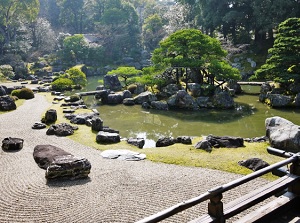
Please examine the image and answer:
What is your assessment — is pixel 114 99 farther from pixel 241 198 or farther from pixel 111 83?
pixel 241 198

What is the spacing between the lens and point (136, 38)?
206 ft

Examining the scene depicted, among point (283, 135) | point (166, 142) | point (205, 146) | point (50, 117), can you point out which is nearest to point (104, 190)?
point (205, 146)

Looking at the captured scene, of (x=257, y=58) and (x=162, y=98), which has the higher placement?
(x=257, y=58)

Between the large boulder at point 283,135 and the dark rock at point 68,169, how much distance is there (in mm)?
8164

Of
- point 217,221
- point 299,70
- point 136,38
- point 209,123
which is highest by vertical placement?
point 136,38

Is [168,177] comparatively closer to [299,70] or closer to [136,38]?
[299,70]

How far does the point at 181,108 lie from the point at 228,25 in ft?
97.1

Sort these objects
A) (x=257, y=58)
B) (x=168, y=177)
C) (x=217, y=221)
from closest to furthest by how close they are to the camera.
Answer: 1. (x=217, y=221)
2. (x=168, y=177)
3. (x=257, y=58)

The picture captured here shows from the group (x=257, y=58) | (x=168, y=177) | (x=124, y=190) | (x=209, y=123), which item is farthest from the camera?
(x=257, y=58)

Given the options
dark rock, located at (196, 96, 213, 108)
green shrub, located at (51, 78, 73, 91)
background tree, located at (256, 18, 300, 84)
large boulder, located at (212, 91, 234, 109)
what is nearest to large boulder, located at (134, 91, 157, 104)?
dark rock, located at (196, 96, 213, 108)

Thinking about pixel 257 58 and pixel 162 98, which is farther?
pixel 257 58

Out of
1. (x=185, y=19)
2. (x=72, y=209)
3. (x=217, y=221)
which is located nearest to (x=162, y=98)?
(x=72, y=209)

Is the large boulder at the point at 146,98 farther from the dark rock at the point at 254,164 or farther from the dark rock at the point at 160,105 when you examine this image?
the dark rock at the point at 254,164

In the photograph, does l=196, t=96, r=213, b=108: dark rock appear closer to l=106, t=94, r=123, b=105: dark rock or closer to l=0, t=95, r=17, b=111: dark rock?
l=106, t=94, r=123, b=105: dark rock
